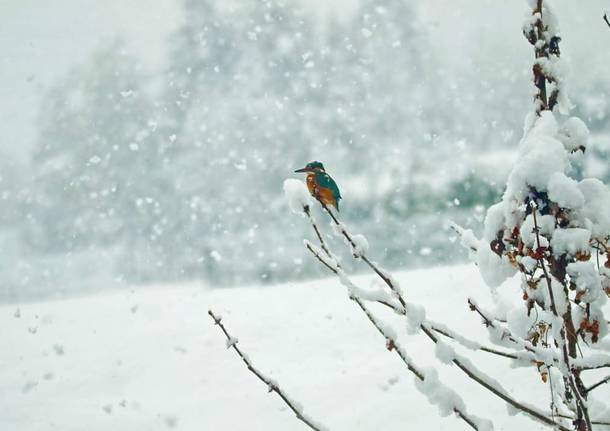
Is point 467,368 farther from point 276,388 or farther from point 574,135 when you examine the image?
point 574,135

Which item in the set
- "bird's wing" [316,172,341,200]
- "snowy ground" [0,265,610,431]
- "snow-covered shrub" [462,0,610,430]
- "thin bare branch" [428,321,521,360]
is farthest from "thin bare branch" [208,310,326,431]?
"snowy ground" [0,265,610,431]

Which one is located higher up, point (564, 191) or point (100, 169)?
point (100, 169)

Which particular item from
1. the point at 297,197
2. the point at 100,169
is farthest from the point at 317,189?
the point at 100,169

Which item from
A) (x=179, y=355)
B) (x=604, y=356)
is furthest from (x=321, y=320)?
(x=604, y=356)

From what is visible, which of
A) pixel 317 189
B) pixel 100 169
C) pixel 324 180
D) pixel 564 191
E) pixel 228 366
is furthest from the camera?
pixel 100 169

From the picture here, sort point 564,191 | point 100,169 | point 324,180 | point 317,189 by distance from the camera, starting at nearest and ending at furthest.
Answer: point 564,191 < point 317,189 < point 324,180 < point 100,169

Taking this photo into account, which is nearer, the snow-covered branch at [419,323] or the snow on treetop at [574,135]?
the snow-covered branch at [419,323]

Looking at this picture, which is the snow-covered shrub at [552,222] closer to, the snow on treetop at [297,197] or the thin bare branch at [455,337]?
the thin bare branch at [455,337]

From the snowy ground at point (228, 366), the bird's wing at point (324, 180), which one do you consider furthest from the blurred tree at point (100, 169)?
the bird's wing at point (324, 180)

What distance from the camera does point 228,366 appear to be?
27.0ft

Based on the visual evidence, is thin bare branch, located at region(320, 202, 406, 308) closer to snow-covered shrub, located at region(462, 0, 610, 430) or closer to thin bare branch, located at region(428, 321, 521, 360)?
thin bare branch, located at region(428, 321, 521, 360)

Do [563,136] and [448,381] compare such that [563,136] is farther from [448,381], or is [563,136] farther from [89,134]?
[89,134]

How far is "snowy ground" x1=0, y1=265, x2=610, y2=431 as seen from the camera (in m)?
6.61

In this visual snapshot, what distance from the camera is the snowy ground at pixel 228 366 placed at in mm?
6605
